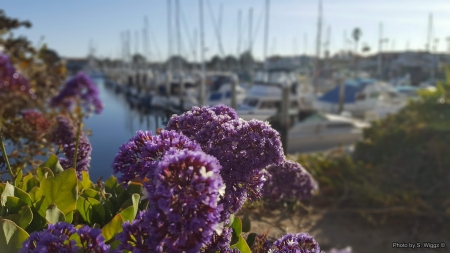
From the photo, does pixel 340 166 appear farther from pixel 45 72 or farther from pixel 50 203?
pixel 50 203

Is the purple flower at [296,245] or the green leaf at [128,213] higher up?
the green leaf at [128,213]

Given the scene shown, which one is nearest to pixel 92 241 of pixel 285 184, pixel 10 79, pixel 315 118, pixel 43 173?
pixel 43 173

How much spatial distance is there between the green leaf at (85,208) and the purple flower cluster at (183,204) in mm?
693

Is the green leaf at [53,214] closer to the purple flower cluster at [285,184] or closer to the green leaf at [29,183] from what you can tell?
the green leaf at [29,183]

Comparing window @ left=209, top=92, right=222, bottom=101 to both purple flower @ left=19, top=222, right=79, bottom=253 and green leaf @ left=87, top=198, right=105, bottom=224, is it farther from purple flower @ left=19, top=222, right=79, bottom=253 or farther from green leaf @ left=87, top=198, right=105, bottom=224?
purple flower @ left=19, top=222, right=79, bottom=253

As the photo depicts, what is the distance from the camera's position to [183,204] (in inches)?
43.8

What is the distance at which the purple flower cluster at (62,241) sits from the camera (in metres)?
1.15

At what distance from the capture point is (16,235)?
54.4 inches

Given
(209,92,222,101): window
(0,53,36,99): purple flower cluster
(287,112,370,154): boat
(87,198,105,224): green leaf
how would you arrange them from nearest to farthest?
1. (87,198,105,224): green leaf
2. (0,53,36,99): purple flower cluster
3. (287,112,370,154): boat
4. (209,92,222,101): window

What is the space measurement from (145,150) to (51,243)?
414 millimetres

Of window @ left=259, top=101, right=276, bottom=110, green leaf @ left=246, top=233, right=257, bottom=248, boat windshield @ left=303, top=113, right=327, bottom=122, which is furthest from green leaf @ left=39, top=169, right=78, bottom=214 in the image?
window @ left=259, top=101, right=276, bottom=110

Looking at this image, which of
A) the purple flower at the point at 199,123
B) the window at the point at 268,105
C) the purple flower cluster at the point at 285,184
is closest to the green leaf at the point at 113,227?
the purple flower at the point at 199,123

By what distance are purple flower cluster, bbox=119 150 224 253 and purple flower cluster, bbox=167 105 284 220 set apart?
10.4 inches

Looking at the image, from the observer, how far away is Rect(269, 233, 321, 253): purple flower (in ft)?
4.84
